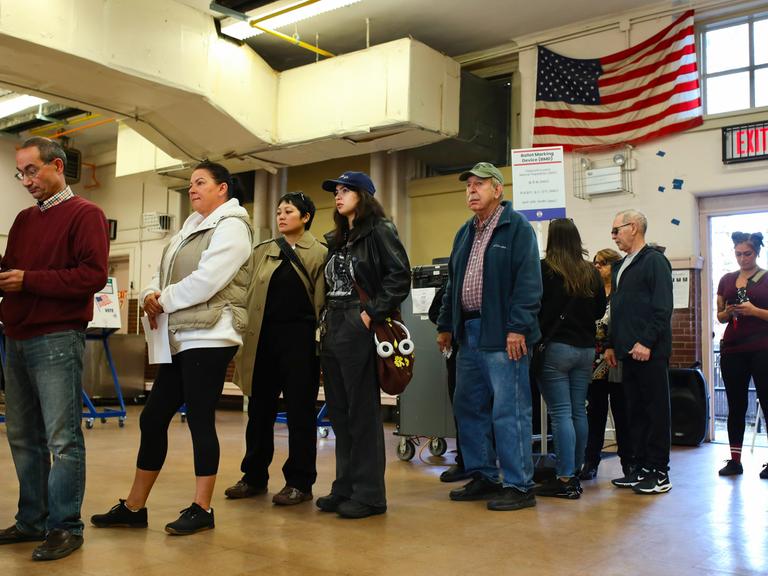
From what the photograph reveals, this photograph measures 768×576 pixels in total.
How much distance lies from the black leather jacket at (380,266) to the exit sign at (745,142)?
513 centimetres

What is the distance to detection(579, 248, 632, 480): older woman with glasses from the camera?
4777 mm

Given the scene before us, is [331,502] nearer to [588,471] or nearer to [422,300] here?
[588,471]

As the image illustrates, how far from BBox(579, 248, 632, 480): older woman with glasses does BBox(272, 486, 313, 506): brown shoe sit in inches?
73.8

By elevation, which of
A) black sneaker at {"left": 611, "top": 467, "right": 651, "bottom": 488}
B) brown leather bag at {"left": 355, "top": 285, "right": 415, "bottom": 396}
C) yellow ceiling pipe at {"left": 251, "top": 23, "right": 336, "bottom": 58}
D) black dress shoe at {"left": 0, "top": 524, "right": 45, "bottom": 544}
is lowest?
black sneaker at {"left": 611, "top": 467, "right": 651, "bottom": 488}

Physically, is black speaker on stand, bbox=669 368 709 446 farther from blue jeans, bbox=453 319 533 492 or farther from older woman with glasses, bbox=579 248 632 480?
blue jeans, bbox=453 319 533 492

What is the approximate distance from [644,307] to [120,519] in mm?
2855

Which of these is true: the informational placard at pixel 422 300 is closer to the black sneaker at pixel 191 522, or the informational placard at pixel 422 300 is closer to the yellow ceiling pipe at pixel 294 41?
the black sneaker at pixel 191 522

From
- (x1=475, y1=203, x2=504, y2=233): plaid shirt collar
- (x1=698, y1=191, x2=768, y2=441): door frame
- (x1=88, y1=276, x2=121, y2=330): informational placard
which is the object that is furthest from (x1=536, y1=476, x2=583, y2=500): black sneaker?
(x1=88, y1=276, x2=121, y2=330): informational placard

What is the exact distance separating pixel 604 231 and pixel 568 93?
156cm

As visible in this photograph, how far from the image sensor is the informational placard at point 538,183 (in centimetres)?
524

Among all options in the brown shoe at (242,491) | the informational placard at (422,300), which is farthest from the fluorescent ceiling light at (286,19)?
the brown shoe at (242,491)

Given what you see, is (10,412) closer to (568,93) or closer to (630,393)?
(630,393)

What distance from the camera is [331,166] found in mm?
10539

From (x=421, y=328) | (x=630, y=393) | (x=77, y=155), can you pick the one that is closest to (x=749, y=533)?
(x=630, y=393)
